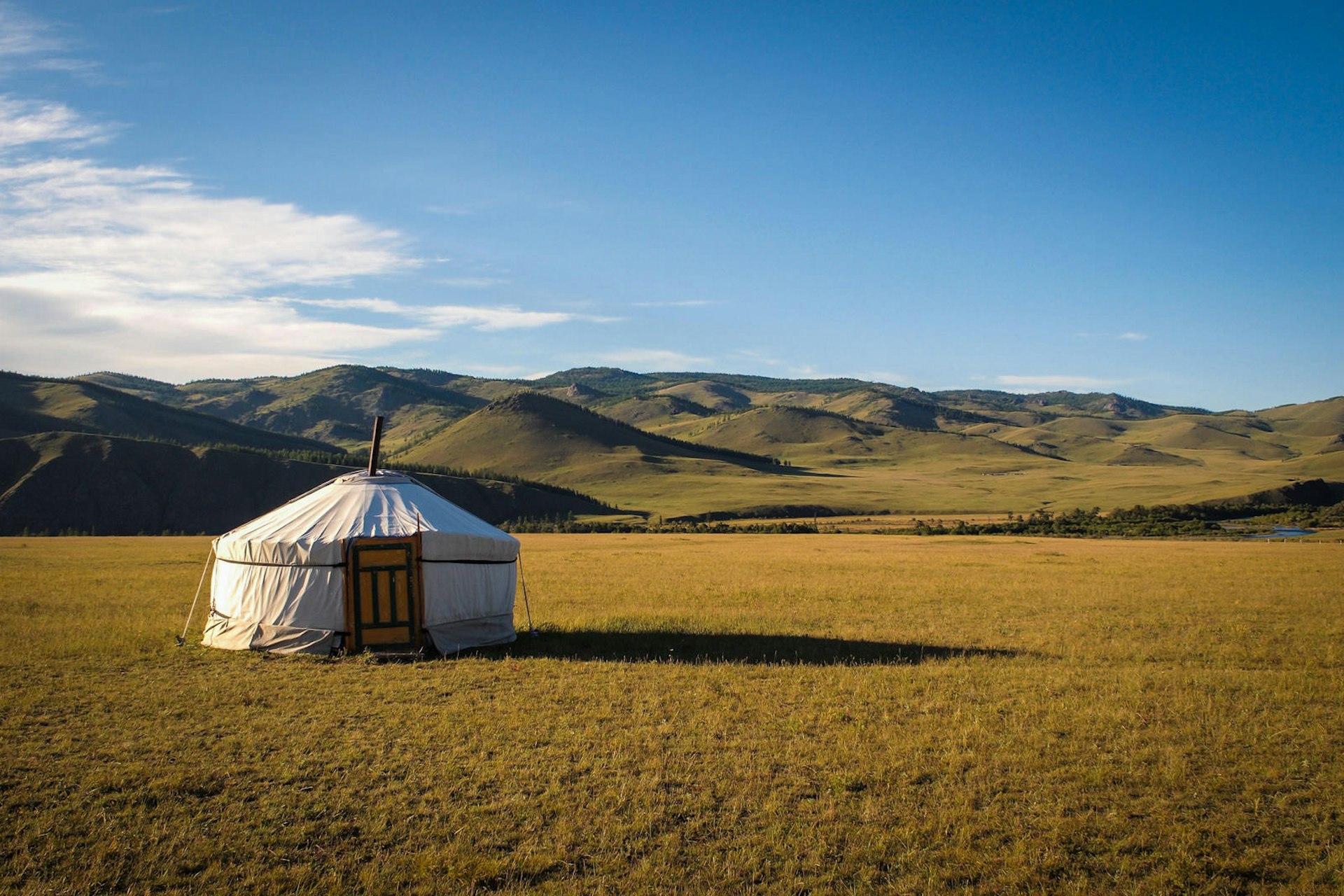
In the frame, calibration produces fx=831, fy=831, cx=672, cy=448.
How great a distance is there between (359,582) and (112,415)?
6400 inches

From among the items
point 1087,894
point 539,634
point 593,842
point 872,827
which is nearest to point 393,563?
point 539,634

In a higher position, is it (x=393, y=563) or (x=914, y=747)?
(x=393, y=563)

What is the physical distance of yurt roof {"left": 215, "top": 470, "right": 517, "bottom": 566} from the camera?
13859 millimetres

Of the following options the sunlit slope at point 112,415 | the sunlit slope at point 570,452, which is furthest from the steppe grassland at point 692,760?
the sunlit slope at point 112,415

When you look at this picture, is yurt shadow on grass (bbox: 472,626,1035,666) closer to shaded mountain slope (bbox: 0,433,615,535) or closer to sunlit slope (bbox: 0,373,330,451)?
shaded mountain slope (bbox: 0,433,615,535)

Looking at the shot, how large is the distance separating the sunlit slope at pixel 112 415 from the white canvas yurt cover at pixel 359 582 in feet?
446

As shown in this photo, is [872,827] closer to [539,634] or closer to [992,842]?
[992,842]

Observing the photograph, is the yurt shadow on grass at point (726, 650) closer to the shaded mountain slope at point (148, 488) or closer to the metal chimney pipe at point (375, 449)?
the metal chimney pipe at point (375, 449)

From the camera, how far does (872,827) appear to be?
664cm

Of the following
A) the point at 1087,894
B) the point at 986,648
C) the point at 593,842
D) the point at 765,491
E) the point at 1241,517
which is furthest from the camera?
the point at 765,491

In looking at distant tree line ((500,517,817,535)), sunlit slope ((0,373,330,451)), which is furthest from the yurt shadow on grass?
sunlit slope ((0,373,330,451))

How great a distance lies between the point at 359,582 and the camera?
13727mm

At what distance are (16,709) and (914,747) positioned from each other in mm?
10117

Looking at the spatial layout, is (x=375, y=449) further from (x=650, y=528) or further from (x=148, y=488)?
(x=148, y=488)
